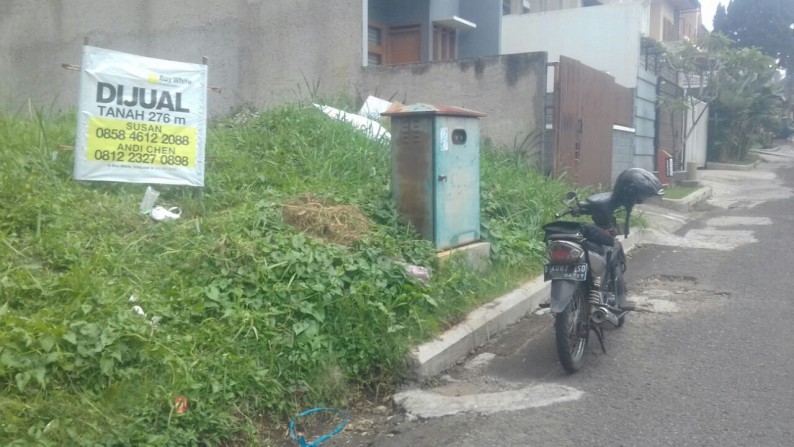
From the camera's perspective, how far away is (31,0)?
15.3m

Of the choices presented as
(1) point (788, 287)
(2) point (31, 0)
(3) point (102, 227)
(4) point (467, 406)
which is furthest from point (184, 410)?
(2) point (31, 0)

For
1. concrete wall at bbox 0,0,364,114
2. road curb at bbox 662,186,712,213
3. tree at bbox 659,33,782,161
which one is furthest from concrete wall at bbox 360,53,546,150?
tree at bbox 659,33,782,161

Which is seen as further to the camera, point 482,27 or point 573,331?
point 482,27

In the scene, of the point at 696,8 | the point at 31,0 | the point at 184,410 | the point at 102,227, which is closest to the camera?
the point at 184,410

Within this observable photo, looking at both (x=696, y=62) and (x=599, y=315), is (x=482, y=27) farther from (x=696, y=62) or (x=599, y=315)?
(x=599, y=315)

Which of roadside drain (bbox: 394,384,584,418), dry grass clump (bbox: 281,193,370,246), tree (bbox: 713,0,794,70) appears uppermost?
tree (bbox: 713,0,794,70)

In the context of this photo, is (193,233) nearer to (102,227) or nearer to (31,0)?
(102,227)

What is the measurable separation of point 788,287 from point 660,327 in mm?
2182

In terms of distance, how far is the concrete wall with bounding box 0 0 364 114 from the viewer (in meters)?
13.1

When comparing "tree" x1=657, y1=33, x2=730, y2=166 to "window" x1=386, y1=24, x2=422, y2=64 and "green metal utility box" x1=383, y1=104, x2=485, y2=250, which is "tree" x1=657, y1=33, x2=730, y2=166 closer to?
"window" x1=386, y1=24, x2=422, y2=64

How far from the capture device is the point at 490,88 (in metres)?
11.6

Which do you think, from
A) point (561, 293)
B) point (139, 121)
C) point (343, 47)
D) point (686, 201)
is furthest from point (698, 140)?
point (139, 121)

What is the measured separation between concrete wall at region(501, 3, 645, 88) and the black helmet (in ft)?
32.3

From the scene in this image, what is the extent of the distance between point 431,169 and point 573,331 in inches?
77.0
